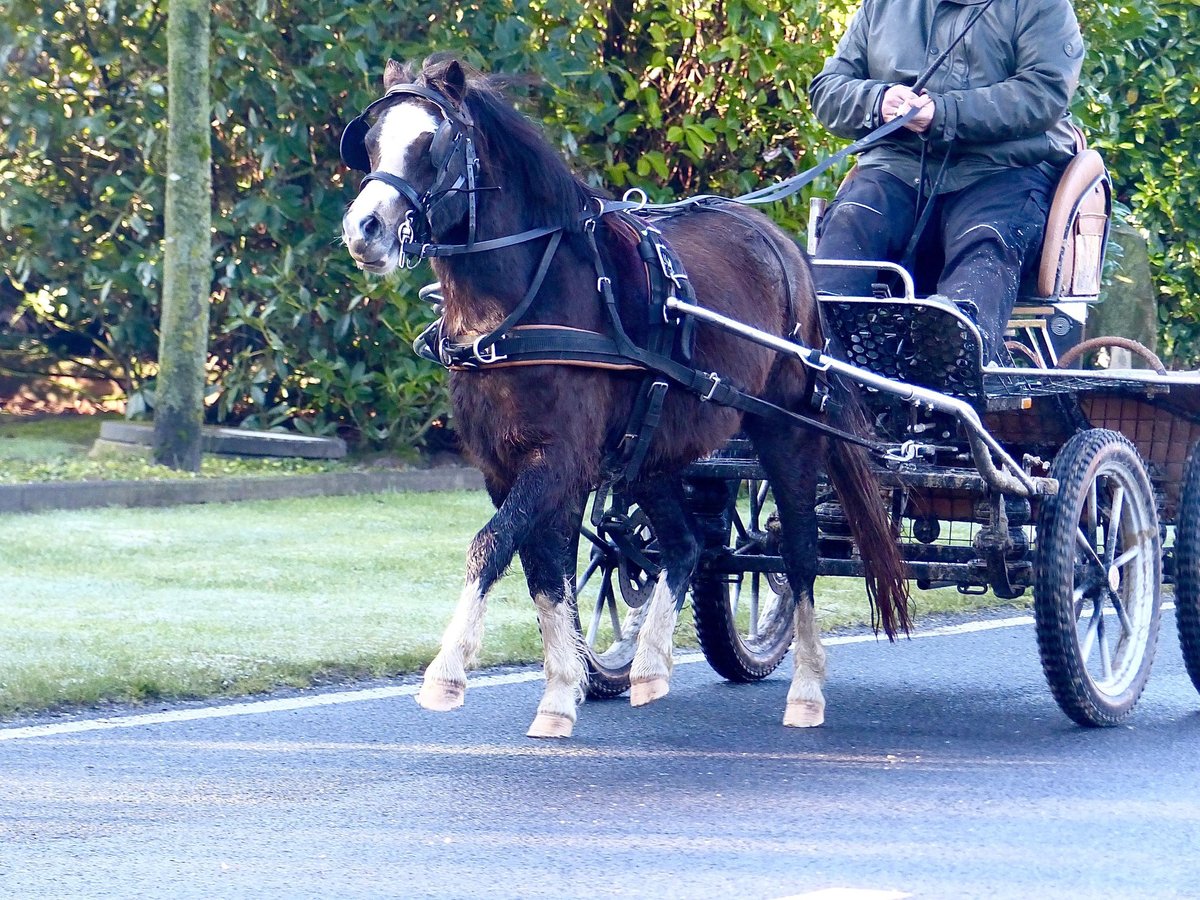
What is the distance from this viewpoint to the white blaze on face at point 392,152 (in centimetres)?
514

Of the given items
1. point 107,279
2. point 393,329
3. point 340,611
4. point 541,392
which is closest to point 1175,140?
point 393,329

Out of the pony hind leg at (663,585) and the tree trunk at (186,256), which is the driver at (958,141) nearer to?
the pony hind leg at (663,585)

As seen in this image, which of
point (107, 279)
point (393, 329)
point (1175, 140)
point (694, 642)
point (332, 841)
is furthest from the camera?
point (1175, 140)

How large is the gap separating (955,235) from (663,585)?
69.4 inches

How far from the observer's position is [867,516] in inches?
255

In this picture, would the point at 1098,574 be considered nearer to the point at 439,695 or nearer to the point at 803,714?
the point at 803,714

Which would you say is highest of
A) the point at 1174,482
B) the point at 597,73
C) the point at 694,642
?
the point at 597,73

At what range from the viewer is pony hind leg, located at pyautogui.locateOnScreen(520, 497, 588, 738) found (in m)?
5.79

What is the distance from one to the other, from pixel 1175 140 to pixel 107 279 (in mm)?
8157

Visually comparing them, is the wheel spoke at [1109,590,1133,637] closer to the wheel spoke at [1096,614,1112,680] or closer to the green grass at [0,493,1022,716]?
the wheel spoke at [1096,614,1112,680]

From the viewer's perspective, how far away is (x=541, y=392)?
5.51 m

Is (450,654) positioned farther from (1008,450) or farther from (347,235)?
(1008,450)

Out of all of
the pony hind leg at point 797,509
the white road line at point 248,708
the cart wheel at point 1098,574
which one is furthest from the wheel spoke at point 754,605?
the cart wheel at point 1098,574

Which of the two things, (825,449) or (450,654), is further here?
(825,449)
